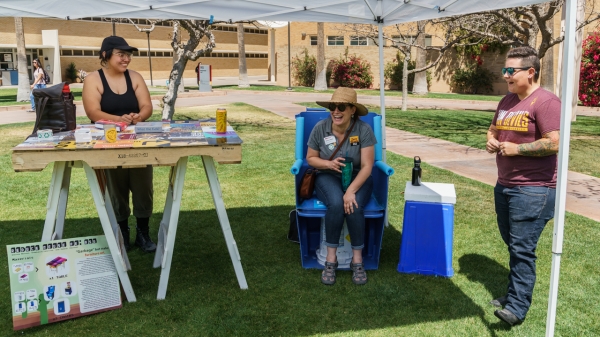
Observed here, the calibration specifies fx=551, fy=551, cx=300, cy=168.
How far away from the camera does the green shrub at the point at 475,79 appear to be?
31328 millimetres

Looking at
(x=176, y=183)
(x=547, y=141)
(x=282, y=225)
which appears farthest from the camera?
(x=282, y=225)

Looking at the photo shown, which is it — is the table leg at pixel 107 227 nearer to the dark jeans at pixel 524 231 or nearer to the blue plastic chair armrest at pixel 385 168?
the blue plastic chair armrest at pixel 385 168

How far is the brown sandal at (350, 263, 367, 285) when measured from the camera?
4.22 metres

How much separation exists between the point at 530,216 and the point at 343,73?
1267 inches

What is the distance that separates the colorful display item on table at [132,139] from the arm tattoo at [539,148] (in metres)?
1.79

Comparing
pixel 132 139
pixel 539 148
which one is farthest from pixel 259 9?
pixel 539 148

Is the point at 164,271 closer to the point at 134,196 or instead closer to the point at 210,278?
the point at 210,278

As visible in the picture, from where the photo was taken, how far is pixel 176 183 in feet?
12.8

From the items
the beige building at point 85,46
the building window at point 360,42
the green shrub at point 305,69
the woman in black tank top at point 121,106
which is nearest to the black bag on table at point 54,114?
the woman in black tank top at point 121,106

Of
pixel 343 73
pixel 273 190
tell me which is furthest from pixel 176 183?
pixel 343 73

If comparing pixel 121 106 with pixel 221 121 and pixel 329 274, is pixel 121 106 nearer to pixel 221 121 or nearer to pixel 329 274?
pixel 221 121

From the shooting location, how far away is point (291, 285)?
419 centimetres

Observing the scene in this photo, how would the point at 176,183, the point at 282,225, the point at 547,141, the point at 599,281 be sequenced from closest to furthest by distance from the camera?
1. the point at 547,141
2. the point at 176,183
3. the point at 599,281
4. the point at 282,225

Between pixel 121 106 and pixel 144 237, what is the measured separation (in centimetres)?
119
